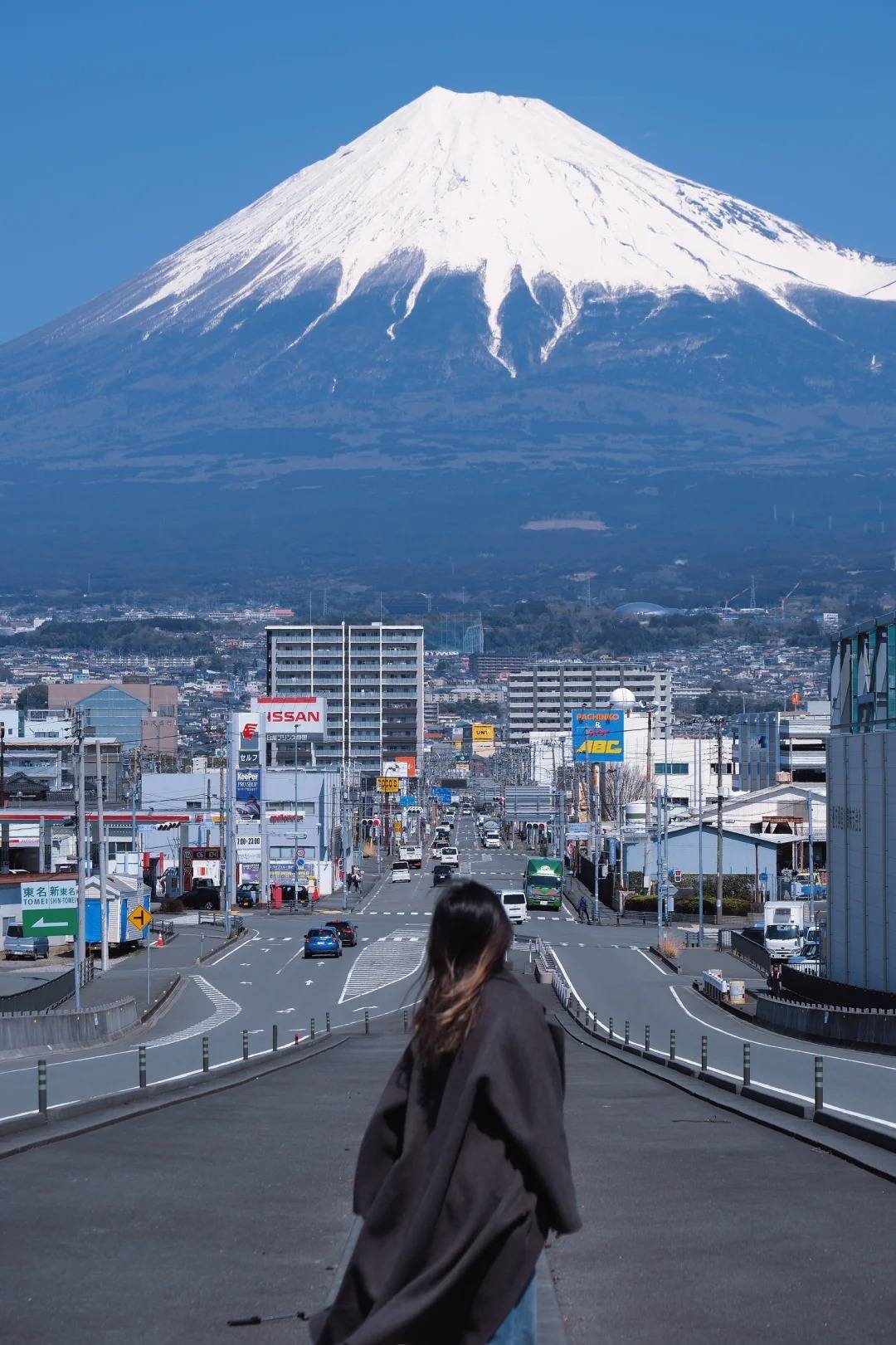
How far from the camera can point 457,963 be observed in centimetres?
582

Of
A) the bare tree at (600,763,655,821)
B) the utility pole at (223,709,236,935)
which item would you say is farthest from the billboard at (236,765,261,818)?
the bare tree at (600,763,655,821)

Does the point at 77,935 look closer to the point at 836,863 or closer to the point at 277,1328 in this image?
the point at 836,863

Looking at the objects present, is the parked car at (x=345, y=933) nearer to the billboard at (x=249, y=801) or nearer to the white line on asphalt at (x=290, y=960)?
the white line on asphalt at (x=290, y=960)

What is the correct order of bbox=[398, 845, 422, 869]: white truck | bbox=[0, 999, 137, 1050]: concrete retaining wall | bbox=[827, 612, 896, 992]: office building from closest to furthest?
bbox=[0, 999, 137, 1050]: concrete retaining wall < bbox=[827, 612, 896, 992]: office building < bbox=[398, 845, 422, 869]: white truck

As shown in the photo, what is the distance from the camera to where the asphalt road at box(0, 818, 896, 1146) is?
23.4m

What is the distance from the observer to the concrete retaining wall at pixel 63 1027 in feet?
103

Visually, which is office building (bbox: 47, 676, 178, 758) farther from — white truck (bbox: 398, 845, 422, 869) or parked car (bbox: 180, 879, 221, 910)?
parked car (bbox: 180, 879, 221, 910)

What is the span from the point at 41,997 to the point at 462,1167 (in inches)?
1381

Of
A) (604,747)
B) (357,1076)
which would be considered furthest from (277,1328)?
(604,747)

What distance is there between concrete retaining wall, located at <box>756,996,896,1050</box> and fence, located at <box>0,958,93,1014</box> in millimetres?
14133

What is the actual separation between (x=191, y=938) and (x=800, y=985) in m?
29.7

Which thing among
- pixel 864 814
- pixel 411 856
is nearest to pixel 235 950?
pixel 864 814

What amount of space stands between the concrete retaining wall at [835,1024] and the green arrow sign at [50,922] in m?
20.5

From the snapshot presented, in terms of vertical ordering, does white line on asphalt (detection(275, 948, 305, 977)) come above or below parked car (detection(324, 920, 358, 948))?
below
